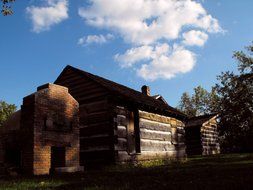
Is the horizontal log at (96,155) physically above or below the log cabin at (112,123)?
below

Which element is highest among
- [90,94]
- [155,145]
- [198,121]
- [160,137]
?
[198,121]

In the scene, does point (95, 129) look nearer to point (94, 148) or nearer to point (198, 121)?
point (94, 148)

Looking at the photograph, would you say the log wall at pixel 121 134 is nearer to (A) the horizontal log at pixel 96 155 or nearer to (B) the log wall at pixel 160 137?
(A) the horizontal log at pixel 96 155

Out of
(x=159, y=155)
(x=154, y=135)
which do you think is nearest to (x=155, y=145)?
(x=154, y=135)

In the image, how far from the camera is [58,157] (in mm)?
13805

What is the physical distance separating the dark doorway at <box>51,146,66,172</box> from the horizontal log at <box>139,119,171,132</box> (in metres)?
6.39

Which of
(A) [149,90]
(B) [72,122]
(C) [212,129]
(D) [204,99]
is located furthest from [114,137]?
(D) [204,99]

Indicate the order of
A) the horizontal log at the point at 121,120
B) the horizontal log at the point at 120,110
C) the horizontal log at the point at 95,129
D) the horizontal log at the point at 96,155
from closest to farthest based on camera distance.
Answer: the horizontal log at the point at 96,155
the horizontal log at the point at 95,129
the horizontal log at the point at 121,120
the horizontal log at the point at 120,110

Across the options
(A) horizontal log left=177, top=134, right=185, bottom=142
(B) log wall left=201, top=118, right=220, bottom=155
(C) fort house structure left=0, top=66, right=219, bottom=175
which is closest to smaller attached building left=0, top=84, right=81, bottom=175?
(C) fort house structure left=0, top=66, right=219, bottom=175

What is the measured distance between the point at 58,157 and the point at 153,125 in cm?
821

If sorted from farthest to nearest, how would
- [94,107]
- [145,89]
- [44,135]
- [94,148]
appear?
[145,89] < [94,107] < [94,148] < [44,135]

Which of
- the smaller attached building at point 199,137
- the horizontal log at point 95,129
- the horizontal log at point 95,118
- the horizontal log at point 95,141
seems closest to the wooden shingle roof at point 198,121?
the smaller attached building at point 199,137

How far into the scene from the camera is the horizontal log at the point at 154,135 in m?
19.2

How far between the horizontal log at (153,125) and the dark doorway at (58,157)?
639 centimetres
